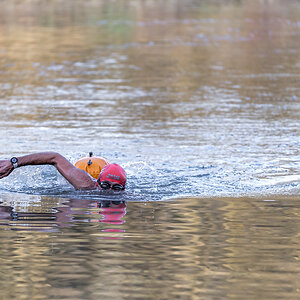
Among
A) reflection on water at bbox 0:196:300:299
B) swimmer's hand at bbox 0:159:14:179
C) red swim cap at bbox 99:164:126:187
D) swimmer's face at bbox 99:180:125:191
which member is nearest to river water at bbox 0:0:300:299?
reflection on water at bbox 0:196:300:299

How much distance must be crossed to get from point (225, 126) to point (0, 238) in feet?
25.4

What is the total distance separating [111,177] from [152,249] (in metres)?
2.55

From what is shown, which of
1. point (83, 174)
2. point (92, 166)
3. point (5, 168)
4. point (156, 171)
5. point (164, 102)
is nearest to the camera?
point (5, 168)

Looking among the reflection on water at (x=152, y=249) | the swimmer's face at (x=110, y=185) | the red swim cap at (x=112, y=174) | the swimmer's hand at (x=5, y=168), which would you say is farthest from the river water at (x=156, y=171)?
the swimmer's hand at (x=5, y=168)

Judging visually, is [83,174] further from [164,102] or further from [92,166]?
[164,102]

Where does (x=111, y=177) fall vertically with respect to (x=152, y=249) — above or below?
above

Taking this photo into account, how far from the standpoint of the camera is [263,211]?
9352 mm

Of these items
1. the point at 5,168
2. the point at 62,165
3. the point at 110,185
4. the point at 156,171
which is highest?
the point at 5,168

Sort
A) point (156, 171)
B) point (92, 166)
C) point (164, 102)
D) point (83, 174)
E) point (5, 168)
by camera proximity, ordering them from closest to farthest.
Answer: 1. point (5, 168)
2. point (83, 174)
3. point (92, 166)
4. point (156, 171)
5. point (164, 102)

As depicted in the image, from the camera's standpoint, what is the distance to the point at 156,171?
11758 mm

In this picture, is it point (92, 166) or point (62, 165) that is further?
point (92, 166)

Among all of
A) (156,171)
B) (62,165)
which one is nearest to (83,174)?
(62,165)

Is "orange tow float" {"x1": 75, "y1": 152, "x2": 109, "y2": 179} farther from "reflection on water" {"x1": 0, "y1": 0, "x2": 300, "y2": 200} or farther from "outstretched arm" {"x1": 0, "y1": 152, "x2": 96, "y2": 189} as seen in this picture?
"reflection on water" {"x1": 0, "y1": 0, "x2": 300, "y2": 200}

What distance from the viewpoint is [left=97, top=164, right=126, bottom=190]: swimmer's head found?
10.1 metres
